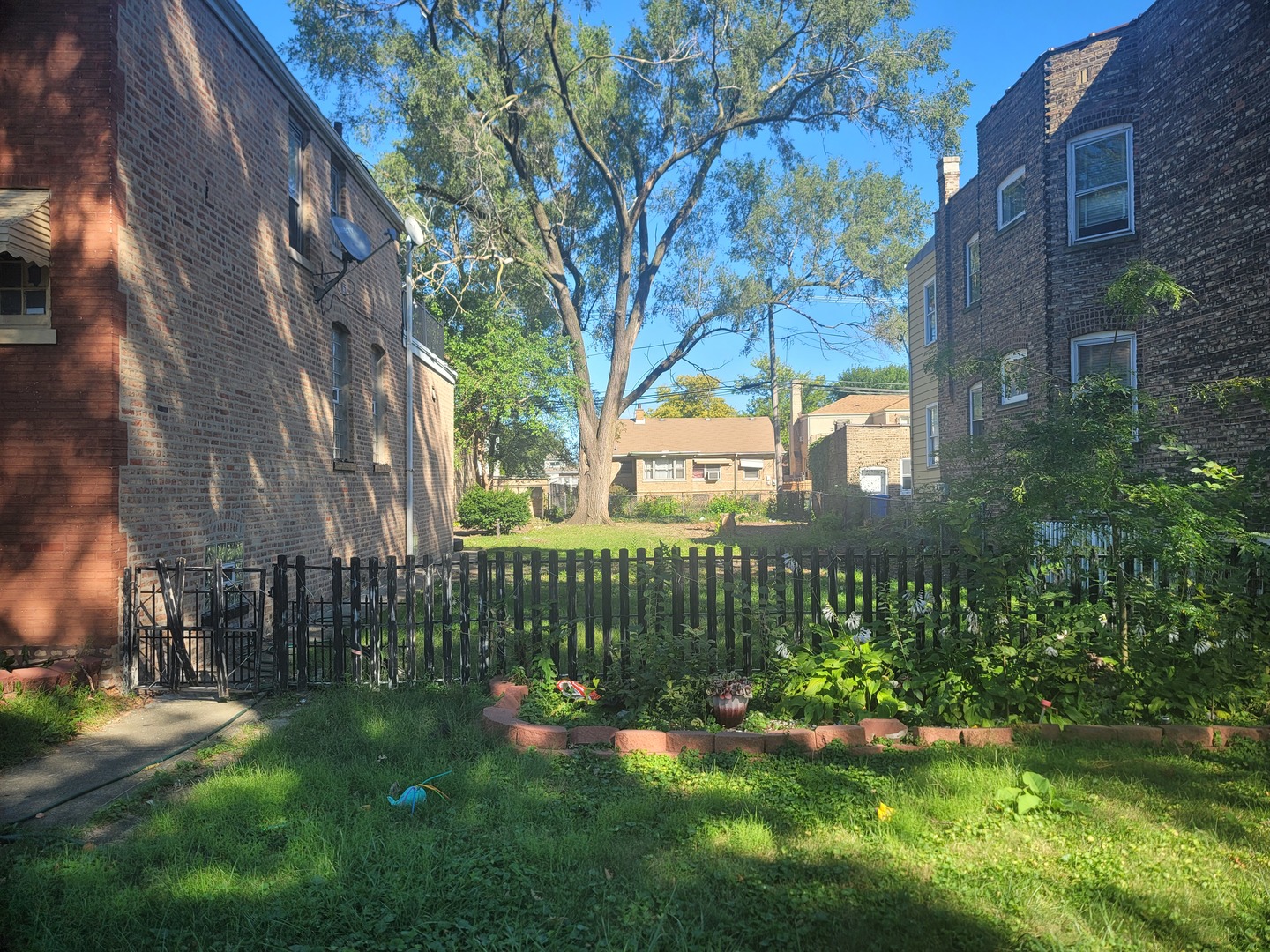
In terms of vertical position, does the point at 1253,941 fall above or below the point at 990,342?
below

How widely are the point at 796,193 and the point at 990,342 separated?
1976 centimetres

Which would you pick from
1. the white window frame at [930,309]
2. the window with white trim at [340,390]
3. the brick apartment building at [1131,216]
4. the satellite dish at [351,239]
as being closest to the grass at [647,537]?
the brick apartment building at [1131,216]

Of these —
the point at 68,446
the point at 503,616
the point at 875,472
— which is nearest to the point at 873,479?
the point at 875,472

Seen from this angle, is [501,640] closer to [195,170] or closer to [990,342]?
[195,170]

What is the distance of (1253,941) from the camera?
296 cm

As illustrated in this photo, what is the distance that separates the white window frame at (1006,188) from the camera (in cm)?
1602

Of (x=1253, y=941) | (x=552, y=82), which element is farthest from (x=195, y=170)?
(x=552, y=82)

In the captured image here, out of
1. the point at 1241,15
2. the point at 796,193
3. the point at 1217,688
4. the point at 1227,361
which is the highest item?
the point at 796,193

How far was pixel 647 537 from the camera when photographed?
2470 cm

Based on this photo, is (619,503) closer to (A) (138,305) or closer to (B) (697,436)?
(B) (697,436)

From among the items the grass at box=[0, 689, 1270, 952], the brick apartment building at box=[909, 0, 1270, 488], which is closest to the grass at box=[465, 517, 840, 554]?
the brick apartment building at box=[909, 0, 1270, 488]

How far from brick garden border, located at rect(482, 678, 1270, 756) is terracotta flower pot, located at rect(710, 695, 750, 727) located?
19cm

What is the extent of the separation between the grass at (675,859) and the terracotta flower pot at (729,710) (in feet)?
1.73

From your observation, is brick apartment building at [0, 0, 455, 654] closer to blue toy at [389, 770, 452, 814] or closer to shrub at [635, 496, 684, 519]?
blue toy at [389, 770, 452, 814]
